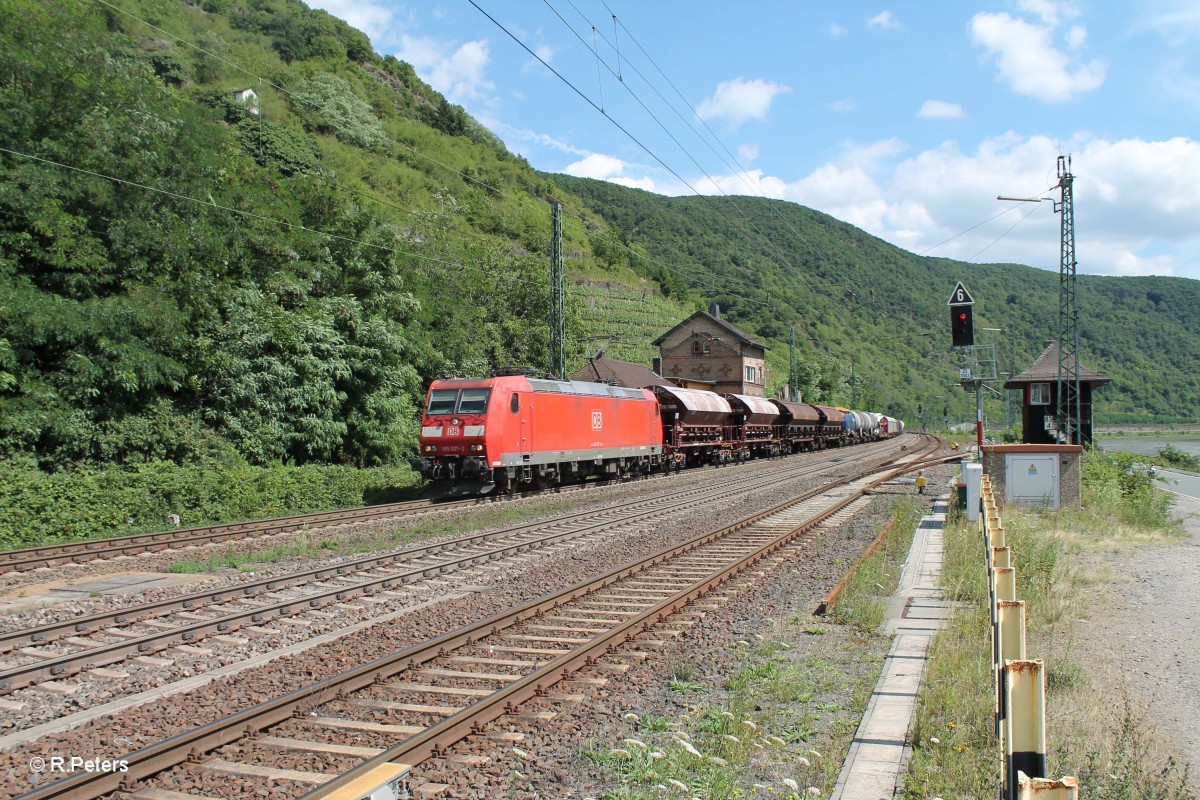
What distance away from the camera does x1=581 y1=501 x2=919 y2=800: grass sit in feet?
16.3

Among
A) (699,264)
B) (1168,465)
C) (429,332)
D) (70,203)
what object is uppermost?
(699,264)

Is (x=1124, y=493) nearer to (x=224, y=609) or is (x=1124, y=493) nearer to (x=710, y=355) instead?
(x=224, y=609)

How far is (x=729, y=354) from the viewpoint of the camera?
2872 inches

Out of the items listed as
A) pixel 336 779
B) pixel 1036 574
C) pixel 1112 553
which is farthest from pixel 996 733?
pixel 1112 553

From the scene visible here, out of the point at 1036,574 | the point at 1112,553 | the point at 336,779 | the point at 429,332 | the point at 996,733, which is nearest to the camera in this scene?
the point at 336,779

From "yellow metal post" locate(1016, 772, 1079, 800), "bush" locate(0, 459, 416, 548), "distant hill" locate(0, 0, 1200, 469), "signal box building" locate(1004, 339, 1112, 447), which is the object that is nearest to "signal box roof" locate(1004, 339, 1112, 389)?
"signal box building" locate(1004, 339, 1112, 447)

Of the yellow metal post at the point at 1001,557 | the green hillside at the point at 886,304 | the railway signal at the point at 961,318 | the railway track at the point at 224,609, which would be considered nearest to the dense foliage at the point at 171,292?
the railway track at the point at 224,609

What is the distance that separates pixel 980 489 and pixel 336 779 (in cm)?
1453

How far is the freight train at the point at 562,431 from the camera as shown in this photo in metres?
20.8

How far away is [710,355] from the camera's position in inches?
2911

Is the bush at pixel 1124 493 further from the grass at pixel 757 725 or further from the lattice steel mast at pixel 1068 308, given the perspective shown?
the grass at pixel 757 725

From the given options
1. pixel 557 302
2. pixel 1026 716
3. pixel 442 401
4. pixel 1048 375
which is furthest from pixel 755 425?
pixel 1026 716

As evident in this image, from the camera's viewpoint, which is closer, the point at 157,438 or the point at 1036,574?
the point at 1036,574

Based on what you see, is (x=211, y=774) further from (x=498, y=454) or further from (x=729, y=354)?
(x=729, y=354)
